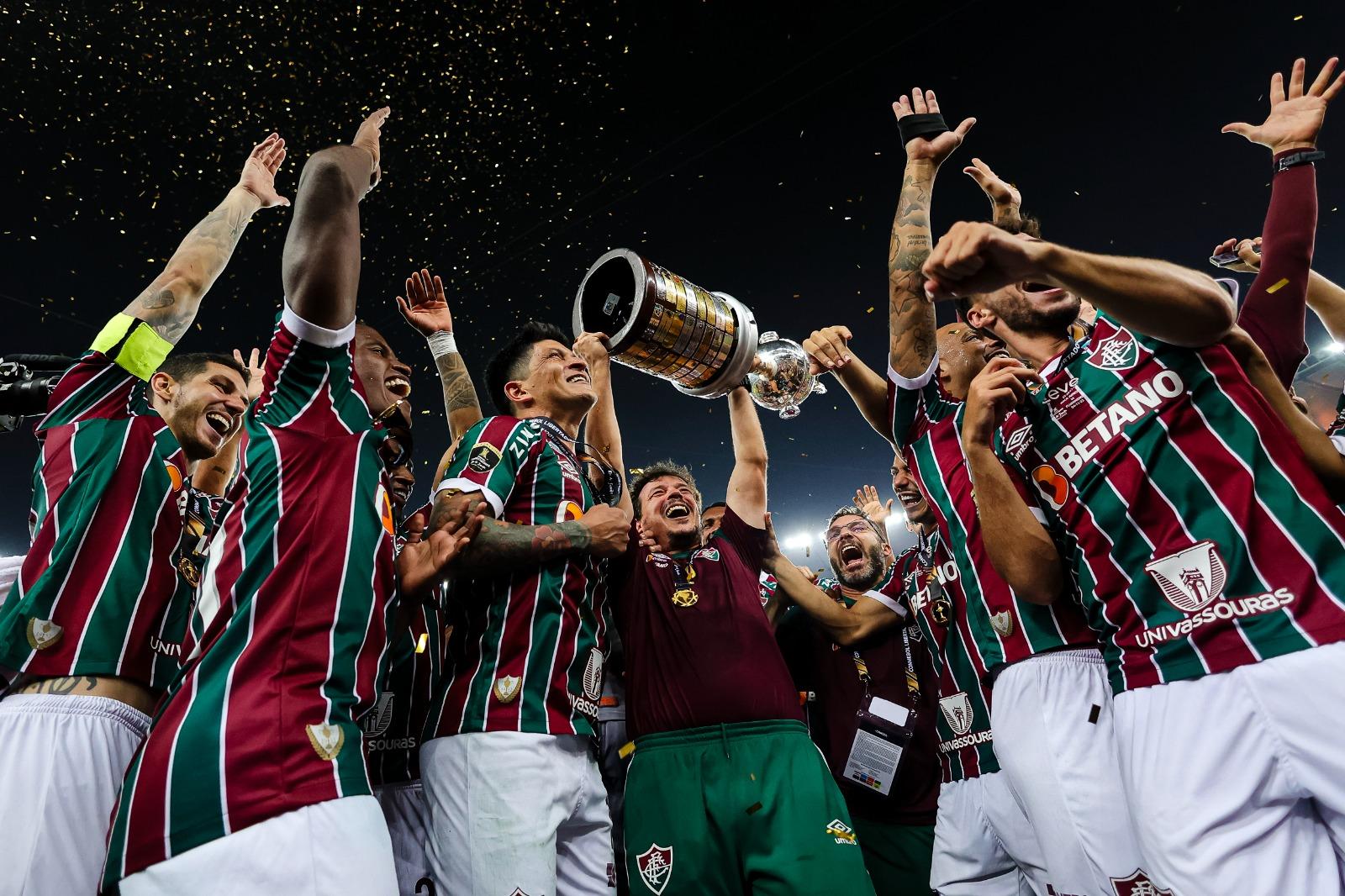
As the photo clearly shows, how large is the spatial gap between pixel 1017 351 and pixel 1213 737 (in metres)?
1.32

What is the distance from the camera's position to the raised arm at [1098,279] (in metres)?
1.59

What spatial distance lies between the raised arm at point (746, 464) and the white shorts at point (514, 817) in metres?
1.74

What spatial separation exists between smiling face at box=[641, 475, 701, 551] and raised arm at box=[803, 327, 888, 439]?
3.48 ft

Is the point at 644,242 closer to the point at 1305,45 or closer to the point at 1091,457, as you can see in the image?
the point at 1305,45

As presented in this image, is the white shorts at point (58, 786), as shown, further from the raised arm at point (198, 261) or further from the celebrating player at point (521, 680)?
the raised arm at point (198, 261)

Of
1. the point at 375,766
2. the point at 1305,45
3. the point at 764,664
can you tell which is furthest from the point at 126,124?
the point at 1305,45

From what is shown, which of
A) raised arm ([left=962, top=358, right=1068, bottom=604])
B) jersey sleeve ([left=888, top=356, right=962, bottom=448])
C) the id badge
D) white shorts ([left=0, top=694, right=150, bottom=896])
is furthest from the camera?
the id badge

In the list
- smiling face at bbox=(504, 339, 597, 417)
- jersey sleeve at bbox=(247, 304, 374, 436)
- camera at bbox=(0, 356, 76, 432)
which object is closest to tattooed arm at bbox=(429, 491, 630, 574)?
jersey sleeve at bbox=(247, 304, 374, 436)

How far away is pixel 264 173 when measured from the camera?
9.57 feet

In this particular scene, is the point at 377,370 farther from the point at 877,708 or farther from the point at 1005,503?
the point at 877,708

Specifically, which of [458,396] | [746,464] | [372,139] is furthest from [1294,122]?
[458,396]

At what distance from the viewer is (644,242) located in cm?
912

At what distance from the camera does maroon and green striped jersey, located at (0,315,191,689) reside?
6.56ft

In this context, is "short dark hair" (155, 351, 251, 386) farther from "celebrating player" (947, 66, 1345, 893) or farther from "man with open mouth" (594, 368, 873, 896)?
"celebrating player" (947, 66, 1345, 893)
